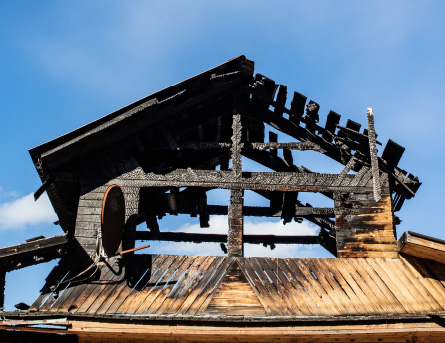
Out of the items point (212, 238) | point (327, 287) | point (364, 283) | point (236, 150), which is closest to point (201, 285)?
point (327, 287)

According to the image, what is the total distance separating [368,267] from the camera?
937cm

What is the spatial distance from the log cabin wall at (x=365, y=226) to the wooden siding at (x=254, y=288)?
0.25m

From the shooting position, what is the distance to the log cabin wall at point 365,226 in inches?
384

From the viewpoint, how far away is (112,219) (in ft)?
29.4

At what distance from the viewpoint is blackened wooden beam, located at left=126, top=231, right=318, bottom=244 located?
13.2 m

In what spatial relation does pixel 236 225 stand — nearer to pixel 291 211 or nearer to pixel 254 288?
pixel 254 288

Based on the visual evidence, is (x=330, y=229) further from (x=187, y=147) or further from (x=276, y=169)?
(x=187, y=147)

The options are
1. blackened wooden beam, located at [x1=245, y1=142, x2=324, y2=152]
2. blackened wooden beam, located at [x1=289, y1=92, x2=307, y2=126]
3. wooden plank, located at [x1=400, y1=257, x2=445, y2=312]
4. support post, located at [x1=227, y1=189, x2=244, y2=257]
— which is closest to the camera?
wooden plank, located at [x1=400, y1=257, x2=445, y2=312]

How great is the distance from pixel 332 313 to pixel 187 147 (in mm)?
4865

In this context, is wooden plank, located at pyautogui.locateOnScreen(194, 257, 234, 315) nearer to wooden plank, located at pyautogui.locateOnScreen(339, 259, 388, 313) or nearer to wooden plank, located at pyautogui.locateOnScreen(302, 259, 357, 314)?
wooden plank, located at pyautogui.locateOnScreen(302, 259, 357, 314)

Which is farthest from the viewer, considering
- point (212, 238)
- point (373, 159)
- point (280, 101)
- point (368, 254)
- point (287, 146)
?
point (212, 238)

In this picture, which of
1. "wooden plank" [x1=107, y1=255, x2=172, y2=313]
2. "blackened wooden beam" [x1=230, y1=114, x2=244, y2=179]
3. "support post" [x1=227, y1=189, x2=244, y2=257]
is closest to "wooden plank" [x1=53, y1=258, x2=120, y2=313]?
Answer: "wooden plank" [x1=107, y1=255, x2=172, y2=313]

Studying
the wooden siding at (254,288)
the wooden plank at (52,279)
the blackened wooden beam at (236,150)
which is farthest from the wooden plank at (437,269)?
the wooden plank at (52,279)

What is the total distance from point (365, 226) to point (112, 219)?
518cm
